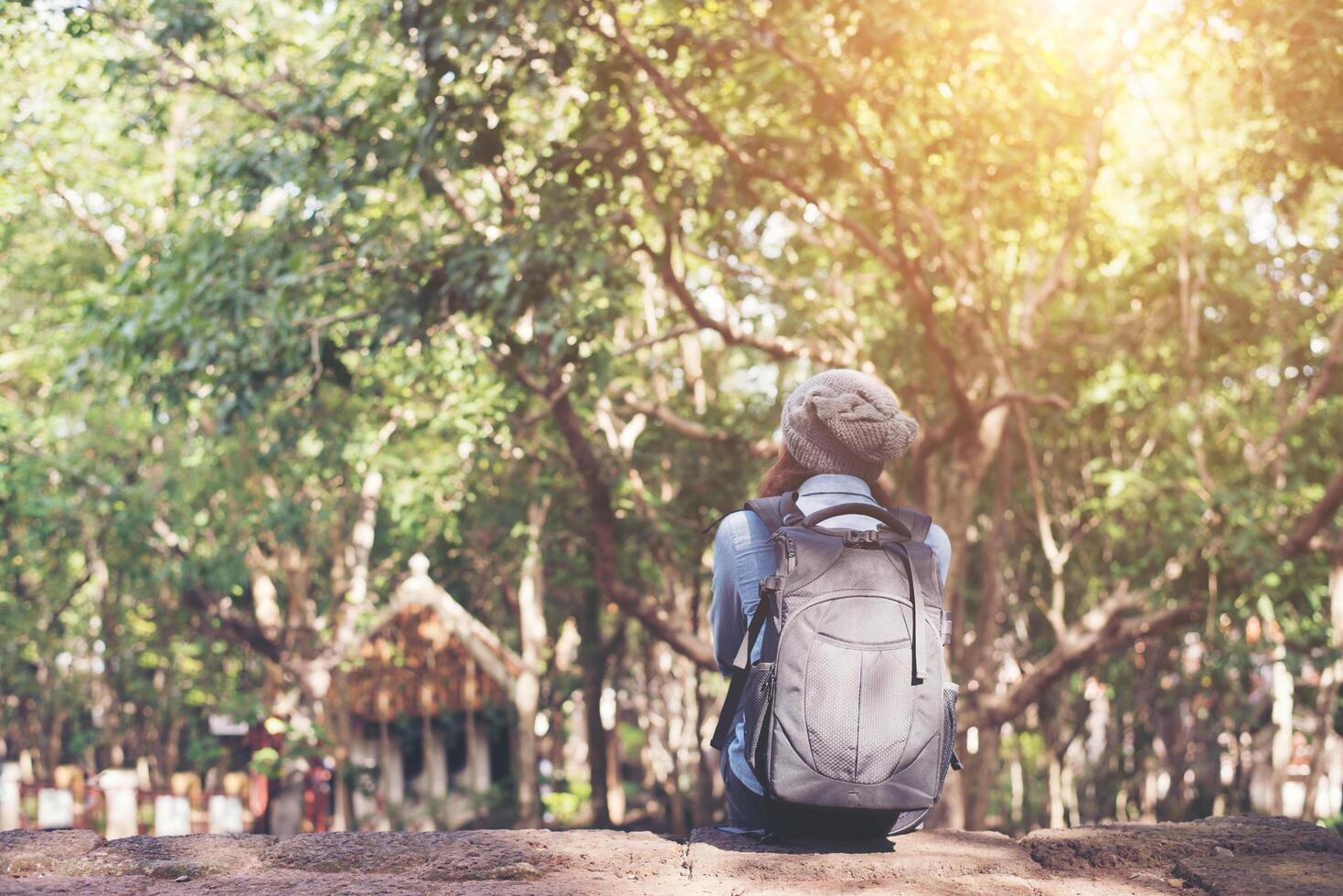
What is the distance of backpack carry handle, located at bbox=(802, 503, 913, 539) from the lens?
323 cm

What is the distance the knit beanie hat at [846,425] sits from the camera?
11.1 feet

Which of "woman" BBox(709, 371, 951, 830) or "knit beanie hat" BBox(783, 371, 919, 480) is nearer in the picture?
"woman" BBox(709, 371, 951, 830)

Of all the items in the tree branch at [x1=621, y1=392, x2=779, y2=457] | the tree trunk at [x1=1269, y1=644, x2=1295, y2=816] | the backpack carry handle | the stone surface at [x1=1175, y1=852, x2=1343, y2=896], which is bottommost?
the tree trunk at [x1=1269, y1=644, x2=1295, y2=816]

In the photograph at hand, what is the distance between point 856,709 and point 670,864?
57 centimetres

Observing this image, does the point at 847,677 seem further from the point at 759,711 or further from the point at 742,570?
the point at 742,570

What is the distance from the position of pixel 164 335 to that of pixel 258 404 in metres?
0.82

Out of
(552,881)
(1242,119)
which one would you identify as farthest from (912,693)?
(1242,119)

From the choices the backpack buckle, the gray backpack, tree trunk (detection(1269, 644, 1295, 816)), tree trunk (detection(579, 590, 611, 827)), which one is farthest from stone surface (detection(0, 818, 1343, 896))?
tree trunk (detection(579, 590, 611, 827))

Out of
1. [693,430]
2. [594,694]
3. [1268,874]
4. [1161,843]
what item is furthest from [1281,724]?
[1268,874]

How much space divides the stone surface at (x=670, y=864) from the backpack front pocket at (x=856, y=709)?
23cm

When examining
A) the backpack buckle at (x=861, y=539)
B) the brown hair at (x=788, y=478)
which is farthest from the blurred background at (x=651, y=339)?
the backpack buckle at (x=861, y=539)

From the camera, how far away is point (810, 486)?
3465 mm

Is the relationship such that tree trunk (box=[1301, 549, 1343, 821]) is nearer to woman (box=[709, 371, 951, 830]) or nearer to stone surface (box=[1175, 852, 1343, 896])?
stone surface (box=[1175, 852, 1343, 896])

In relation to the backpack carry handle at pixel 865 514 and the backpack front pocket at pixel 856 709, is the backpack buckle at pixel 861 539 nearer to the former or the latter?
the backpack carry handle at pixel 865 514
